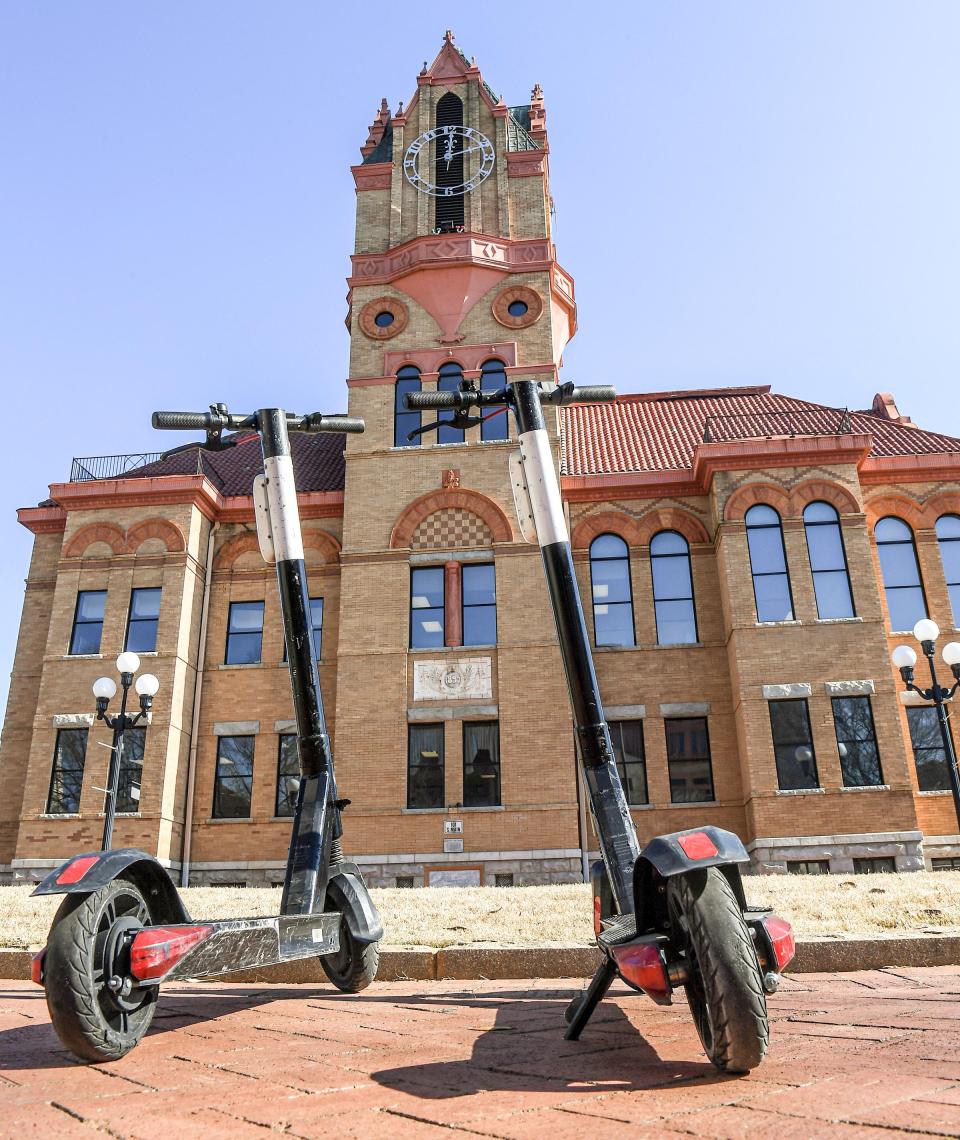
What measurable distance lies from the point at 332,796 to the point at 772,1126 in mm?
3949

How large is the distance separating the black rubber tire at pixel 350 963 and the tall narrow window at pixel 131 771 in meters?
15.8

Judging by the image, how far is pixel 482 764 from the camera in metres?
20.7

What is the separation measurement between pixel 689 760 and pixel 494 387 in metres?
10.4

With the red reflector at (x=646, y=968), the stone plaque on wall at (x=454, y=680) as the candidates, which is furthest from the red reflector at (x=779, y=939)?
the stone plaque on wall at (x=454, y=680)

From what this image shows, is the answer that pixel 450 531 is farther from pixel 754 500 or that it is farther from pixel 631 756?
pixel 754 500

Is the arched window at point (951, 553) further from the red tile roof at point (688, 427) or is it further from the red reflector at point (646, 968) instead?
the red reflector at point (646, 968)

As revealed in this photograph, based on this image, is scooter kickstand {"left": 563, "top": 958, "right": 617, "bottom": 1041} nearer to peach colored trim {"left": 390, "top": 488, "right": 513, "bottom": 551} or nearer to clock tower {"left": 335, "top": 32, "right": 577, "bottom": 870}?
clock tower {"left": 335, "top": 32, "right": 577, "bottom": 870}

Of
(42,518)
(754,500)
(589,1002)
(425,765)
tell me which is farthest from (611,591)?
(589,1002)

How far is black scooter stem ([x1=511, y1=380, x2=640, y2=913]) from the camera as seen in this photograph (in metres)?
4.73

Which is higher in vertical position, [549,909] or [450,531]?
[450,531]

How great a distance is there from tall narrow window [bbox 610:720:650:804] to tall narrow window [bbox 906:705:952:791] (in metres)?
5.99

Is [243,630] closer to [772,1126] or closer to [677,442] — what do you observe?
[677,442]

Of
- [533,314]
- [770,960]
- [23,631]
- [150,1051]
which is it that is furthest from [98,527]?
[770,960]

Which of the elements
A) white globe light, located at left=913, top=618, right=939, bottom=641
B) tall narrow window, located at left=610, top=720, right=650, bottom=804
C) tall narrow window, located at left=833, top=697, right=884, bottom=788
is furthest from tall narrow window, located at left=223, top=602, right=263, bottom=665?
white globe light, located at left=913, top=618, right=939, bottom=641
